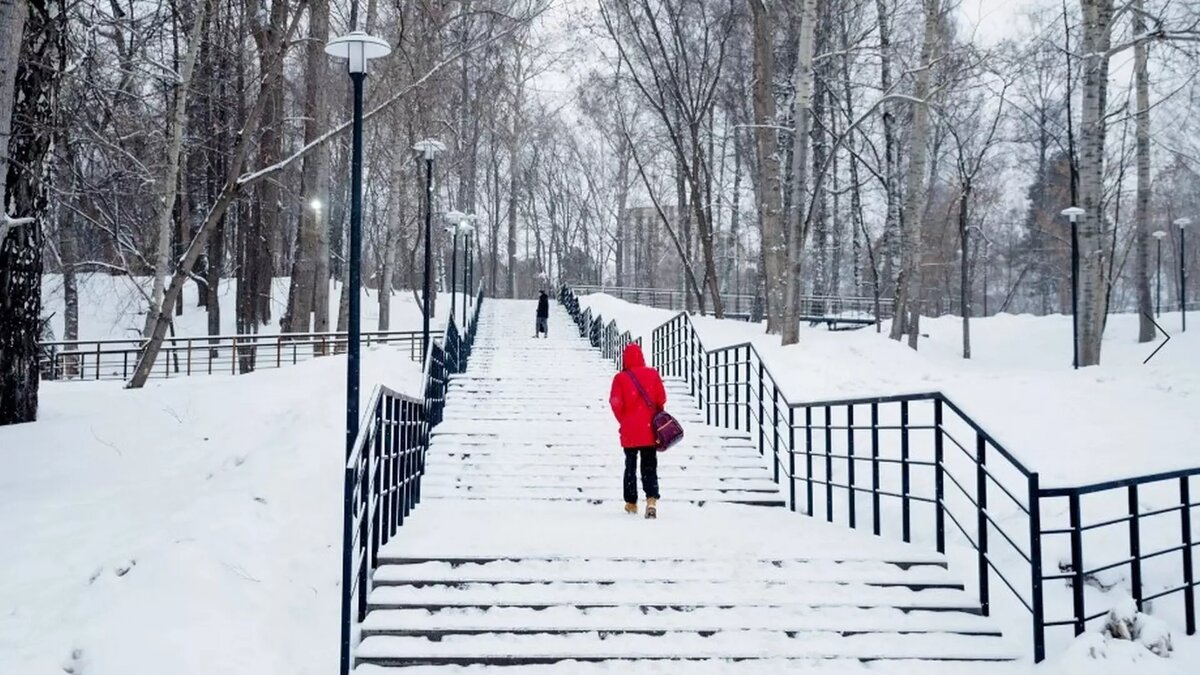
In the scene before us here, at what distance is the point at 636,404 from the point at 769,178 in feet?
34.1

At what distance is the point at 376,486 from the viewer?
573 centimetres

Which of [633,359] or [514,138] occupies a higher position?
[514,138]

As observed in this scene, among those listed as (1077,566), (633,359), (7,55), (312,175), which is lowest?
(1077,566)

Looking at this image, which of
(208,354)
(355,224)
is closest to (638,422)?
(355,224)

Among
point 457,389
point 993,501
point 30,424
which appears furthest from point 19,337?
point 993,501

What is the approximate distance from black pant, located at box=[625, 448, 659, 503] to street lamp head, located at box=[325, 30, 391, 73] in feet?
12.5

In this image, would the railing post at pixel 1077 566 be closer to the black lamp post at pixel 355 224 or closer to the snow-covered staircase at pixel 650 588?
the snow-covered staircase at pixel 650 588

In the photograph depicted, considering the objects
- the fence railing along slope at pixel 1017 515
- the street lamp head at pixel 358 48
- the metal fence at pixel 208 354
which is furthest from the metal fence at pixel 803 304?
the street lamp head at pixel 358 48

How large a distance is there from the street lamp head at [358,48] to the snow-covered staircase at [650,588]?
145 inches

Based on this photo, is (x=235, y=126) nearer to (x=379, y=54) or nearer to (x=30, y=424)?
(x=30, y=424)

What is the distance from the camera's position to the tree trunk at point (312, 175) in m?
18.4

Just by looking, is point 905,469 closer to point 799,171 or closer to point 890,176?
point 799,171

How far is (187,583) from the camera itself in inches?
A: 215

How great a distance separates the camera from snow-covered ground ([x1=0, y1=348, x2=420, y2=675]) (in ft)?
16.3
